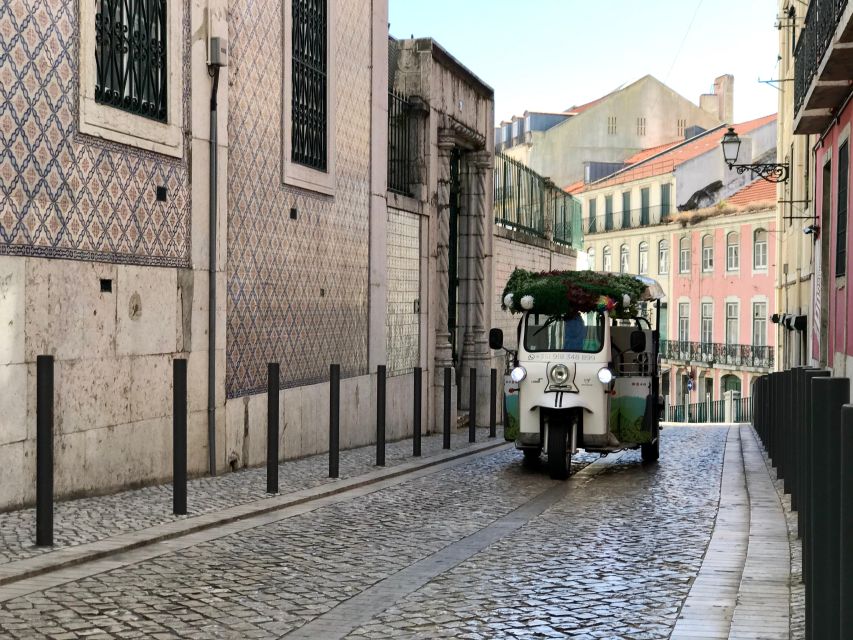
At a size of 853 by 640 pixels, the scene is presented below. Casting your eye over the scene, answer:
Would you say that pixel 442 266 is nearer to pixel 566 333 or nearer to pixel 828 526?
pixel 566 333

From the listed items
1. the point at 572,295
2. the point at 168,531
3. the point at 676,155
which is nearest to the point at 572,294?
the point at 572,295

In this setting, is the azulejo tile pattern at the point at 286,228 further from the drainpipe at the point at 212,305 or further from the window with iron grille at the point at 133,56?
the window with iron grille at the point at 133,56

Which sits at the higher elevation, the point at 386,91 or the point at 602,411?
the point at 386,91

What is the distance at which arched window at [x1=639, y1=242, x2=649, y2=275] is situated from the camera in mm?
62062

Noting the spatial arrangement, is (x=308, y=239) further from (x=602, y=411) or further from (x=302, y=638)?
(x=302, y=638)

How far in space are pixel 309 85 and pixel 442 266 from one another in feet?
22.2

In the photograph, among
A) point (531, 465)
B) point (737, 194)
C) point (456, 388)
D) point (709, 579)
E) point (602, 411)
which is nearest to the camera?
point (709, 579)

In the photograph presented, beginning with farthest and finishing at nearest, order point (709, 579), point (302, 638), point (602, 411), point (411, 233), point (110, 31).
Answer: point (411, 233)
point (602, 411)
point (110, 31)
point (709, 579)
point (302, 638)

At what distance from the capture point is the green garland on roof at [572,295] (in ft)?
46.0

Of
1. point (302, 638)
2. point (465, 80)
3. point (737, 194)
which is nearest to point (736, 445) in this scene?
point (465, 80)

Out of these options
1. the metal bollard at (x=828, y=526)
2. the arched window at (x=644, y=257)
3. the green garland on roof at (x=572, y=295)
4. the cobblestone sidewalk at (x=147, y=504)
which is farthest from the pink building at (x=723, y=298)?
the metal bollard at (x=828, y=526)

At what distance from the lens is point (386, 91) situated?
1875 cm

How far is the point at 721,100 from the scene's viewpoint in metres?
69.3

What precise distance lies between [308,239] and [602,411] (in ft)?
14.2
